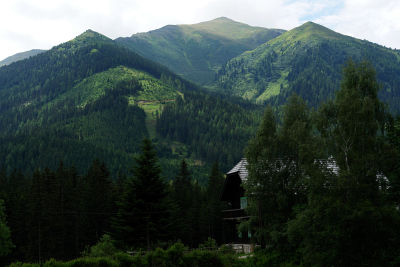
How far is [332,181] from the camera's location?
94.9 feet

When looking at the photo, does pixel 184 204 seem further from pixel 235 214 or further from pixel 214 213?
pixel 235 214

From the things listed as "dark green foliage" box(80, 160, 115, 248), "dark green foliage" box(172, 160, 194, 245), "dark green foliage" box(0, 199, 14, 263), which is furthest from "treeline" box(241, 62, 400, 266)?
"dark green foliage" box(0, 199, 14, 263)

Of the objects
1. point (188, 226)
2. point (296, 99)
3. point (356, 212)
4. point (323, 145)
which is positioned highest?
point (296, 99)

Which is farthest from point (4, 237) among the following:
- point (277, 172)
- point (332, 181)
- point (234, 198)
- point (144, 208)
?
point (332, 181)

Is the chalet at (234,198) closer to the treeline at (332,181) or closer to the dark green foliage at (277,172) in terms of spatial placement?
the dark green foliage at (277,172)

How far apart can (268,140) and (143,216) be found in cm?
1801

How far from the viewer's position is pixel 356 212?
26.9m

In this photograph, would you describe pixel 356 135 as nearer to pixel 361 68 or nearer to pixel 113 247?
pixel 361 68

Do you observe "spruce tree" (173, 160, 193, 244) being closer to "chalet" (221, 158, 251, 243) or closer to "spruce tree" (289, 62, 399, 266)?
"chalet" (221, 158, 251, 243)

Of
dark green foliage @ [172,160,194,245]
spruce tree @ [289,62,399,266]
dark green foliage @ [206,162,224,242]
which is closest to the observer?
spruce tree @ [289,62,399,266]

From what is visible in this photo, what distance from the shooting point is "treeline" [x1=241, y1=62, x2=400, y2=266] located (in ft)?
90.7

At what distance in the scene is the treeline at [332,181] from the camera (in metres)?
27.6

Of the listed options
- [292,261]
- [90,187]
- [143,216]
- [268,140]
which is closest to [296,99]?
[268,140]

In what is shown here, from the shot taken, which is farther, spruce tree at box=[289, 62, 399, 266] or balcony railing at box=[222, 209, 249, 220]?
balcony railing at box=[222, 209, 249, 220]
